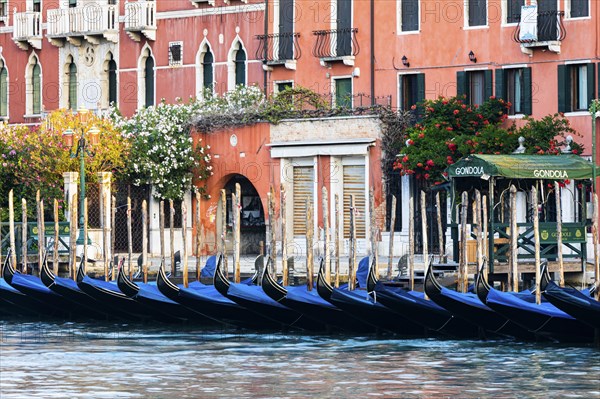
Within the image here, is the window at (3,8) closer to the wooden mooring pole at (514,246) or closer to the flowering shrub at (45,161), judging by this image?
the flowering shrub at (45,161)

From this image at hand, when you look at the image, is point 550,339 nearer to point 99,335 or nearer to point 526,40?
point 99,335

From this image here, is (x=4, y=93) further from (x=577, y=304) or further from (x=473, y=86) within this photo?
(x=577, y=304)

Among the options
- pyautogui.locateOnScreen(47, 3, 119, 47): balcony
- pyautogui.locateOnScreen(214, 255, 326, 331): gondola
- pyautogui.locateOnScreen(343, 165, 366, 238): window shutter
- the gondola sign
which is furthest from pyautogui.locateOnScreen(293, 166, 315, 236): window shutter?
pyautogui.locateOnScreen(214, 255, 326, 331): gondola

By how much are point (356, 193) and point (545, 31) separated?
4996mm

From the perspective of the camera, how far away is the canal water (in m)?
22.9

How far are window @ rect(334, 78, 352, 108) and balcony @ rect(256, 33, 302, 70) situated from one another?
1040 mm

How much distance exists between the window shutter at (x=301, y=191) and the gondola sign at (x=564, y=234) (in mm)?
8877

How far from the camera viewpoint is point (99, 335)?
30109mm

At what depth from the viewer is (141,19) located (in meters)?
42.7

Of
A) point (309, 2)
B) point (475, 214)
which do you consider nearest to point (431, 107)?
point (309, 2)

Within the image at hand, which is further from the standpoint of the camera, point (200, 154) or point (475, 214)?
point (200, 154)

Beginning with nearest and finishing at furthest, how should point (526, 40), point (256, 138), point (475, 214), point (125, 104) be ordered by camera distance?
point (475, 214) < point (526, 40) < point (256, 138) < point (125, 104)

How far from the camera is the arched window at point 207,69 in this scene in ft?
138

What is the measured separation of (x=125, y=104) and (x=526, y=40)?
1093cm
